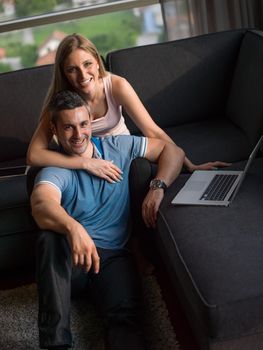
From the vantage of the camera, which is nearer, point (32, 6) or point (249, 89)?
point (249, 89)

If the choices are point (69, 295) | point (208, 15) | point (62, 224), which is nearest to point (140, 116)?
point (62, 224)

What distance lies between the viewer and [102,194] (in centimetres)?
190

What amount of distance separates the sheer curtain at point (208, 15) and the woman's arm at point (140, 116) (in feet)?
4.93

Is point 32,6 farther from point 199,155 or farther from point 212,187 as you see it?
point 212,187

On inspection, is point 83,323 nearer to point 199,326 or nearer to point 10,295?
point 10,295

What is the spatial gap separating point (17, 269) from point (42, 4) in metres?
2.12

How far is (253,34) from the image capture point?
2.53 metres

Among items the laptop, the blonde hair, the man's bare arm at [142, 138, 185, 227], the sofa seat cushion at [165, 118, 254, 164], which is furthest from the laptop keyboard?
the blonde hair

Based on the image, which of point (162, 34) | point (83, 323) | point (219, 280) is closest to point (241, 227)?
point (219, 280)

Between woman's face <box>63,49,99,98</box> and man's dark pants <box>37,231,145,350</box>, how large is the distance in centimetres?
63

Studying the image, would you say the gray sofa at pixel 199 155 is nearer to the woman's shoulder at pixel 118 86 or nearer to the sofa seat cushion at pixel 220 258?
the sofa seat cushion at pixel 220 258

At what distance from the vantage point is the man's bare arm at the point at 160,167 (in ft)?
6.12

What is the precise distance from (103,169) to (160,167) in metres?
0.23

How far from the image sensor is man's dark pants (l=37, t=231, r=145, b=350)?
162cm
